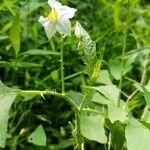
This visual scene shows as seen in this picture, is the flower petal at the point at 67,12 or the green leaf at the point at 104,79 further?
the green leaf at the point at 104,79

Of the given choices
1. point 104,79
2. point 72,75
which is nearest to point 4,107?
point 104,79

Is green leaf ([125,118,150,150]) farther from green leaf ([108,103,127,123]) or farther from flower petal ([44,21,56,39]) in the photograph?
flower petal ([44,21,56,39])

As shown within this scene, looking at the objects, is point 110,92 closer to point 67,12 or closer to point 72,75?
point 67,12

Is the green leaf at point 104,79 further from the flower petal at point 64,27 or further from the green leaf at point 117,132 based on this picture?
the flower petal at point 64,27

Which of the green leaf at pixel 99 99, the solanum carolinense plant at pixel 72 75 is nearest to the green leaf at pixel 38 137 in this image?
the solanum carolinense plant at pixel 72 75

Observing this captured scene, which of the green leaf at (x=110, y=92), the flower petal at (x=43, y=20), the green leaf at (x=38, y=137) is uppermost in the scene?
the flower petal at (x=43, y=20)

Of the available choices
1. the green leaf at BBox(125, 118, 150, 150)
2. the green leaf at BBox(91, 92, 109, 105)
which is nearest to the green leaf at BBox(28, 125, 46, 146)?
the green leaf at BBox(91, 92, 109, 105)
